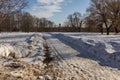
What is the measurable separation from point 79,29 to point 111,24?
7726 cm

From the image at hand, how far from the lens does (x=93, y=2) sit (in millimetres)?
53781

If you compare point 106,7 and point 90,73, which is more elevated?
point 106,7

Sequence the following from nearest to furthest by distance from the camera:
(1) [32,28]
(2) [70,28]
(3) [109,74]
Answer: (3) [109,74], (1) [32,28], (2) [70,28]

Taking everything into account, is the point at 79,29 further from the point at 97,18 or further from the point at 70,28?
the point at 97,18

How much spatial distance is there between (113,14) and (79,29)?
7744cm

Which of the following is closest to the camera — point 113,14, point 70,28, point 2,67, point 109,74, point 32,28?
point 109,74

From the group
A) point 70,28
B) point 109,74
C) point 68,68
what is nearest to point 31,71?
point 68,68

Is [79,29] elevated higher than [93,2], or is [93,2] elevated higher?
[93,2]

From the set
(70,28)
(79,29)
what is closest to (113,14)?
(79,29)

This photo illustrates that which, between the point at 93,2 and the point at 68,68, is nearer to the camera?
the point at 68,68

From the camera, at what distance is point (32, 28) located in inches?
5000

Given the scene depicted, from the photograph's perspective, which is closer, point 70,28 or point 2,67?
point 2,67

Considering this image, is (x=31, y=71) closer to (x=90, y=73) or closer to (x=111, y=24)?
(x=90, y=73)

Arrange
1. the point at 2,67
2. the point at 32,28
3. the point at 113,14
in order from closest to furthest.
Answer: the point at 2,67 < the point at 113,14 < the point at 32,28
